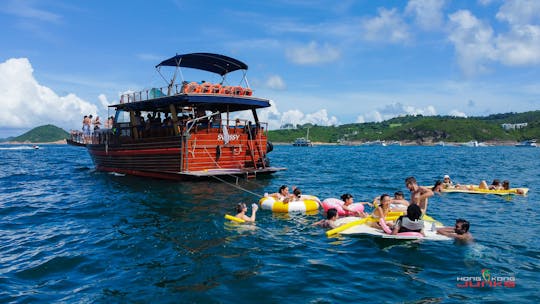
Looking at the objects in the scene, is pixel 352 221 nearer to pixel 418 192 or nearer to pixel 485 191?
pixel 418 192

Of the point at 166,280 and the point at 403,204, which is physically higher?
the point at 403,204

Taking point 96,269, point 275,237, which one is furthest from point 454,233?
point 96,269

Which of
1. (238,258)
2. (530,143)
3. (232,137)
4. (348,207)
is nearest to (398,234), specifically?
(348,207)

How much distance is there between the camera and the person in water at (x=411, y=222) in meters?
10.4

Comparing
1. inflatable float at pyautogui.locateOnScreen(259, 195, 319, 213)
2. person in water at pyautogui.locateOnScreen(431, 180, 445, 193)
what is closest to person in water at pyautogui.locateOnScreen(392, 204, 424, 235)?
inflatable float at pyautogui.locateOnScreen(259, 195, 319, 213)

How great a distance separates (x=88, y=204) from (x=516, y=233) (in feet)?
57.3

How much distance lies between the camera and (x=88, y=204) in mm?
17219

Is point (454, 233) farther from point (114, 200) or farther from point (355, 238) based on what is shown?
point (114, 200)

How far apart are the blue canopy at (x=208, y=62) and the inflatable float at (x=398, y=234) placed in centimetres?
1708

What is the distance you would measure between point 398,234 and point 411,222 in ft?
1.70

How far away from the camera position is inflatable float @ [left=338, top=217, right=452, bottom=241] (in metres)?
10.4

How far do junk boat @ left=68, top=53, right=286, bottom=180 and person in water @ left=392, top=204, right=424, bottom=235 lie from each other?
1323 centimetres

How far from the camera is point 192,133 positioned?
22.5m

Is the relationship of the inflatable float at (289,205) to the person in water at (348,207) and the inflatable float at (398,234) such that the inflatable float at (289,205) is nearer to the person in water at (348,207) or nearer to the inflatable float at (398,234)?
the person in water at (348,207)
